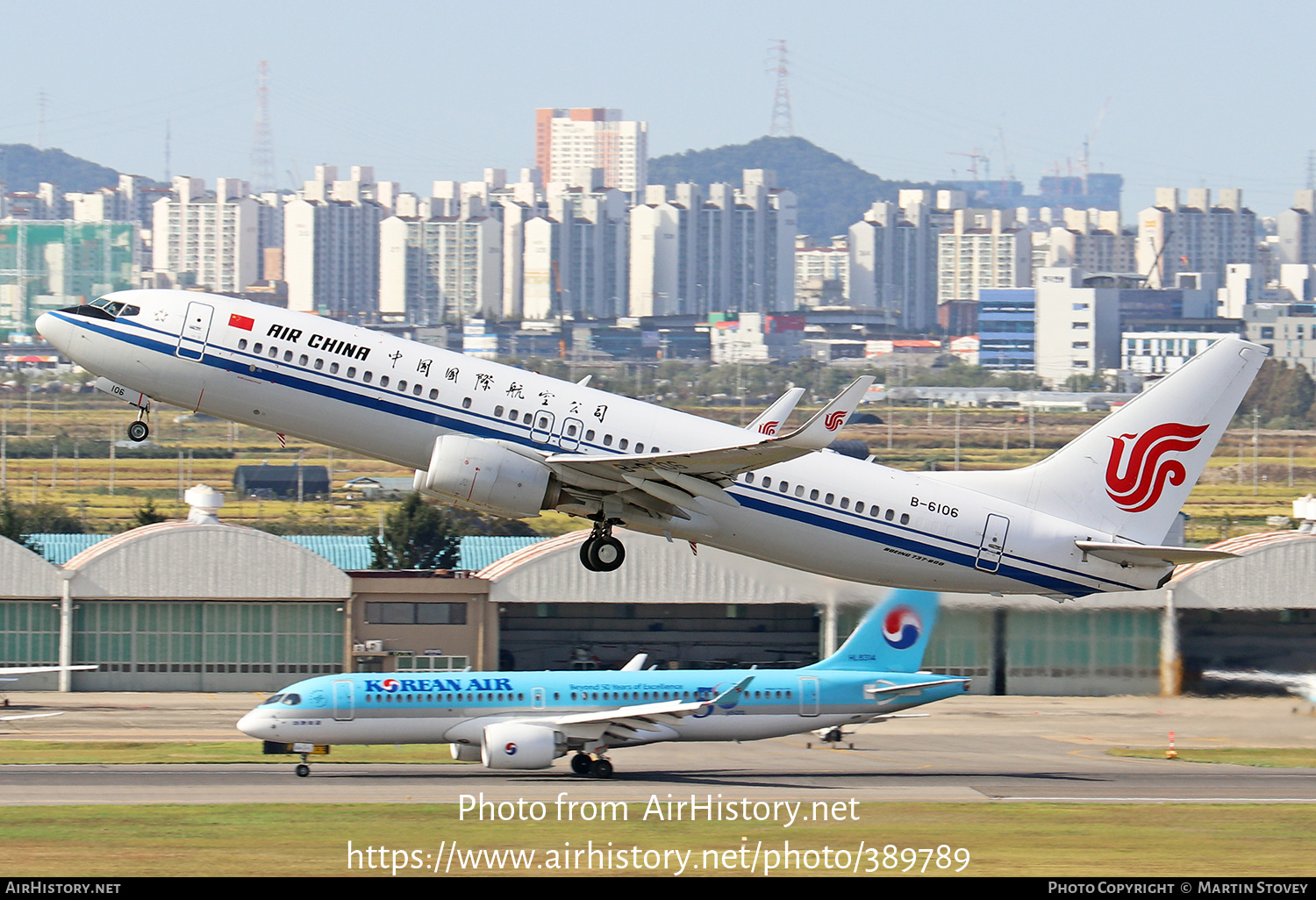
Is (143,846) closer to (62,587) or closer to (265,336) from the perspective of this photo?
(265,336)

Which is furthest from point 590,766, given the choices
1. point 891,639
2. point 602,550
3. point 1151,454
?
point 1151,454

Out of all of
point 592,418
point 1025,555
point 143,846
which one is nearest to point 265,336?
point 592,418

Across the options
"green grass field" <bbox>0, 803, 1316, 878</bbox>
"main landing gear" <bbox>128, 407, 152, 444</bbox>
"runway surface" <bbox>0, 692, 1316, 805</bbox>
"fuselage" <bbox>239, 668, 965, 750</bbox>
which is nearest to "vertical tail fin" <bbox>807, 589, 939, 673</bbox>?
"fuselage" <bbox>239, 668, 965, 750</bbox>

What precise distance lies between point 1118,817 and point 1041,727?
828 inches

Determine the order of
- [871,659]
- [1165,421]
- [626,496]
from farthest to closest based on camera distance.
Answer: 1. [871,659]
2. [1165,421]
3. [626,496]

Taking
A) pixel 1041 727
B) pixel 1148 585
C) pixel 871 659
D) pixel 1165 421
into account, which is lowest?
pixel 1041 727

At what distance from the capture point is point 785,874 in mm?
41688

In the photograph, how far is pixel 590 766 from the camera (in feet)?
195

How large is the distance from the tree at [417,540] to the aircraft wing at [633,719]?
38610mm

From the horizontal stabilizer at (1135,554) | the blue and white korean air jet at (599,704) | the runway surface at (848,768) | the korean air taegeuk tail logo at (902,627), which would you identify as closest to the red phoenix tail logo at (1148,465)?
the horizontal stabilizer at (1135,554)

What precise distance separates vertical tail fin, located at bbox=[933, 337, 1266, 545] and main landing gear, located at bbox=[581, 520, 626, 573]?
10.1 metres

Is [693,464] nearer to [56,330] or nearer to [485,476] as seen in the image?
[485,476]

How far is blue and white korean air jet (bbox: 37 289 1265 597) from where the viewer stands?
1705 inches

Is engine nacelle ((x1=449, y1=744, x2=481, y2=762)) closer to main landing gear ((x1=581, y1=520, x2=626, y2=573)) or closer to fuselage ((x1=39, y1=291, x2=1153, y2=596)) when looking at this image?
main landing gear ((x1=581, y1=520, x2=626, y2=573))
